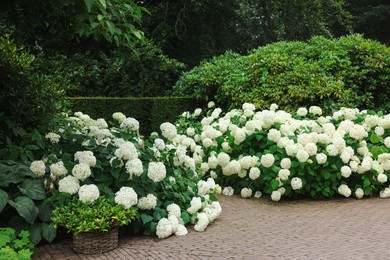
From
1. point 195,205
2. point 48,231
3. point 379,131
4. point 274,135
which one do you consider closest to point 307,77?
point 379,131

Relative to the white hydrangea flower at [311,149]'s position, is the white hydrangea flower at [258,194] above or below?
below

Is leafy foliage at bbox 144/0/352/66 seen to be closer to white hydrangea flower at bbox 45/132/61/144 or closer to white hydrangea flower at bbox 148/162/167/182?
white hydrangea flower at bbox 45/132/61/144

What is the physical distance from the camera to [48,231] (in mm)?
4559

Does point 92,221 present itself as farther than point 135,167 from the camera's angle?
No

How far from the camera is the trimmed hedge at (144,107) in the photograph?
11.0 metres

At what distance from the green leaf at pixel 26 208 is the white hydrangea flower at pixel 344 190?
4252mm

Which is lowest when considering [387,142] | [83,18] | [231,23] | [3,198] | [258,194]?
[258,194]

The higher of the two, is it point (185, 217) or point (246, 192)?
point (246, 192)

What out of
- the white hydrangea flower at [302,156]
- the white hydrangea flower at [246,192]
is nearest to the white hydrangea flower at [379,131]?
the white hydrangea flower at [302,156]

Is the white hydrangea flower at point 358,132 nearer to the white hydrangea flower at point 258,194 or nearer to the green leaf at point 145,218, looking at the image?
the white hydrangea flower at point 258,194

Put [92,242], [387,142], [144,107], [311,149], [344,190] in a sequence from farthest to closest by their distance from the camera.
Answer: [144,107], [387,142], [344,190], [311,149], [92,242]

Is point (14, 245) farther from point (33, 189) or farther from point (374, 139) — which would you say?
point (374, 139)

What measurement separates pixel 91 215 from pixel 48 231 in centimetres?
→ 50

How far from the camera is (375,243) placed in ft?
15.6
